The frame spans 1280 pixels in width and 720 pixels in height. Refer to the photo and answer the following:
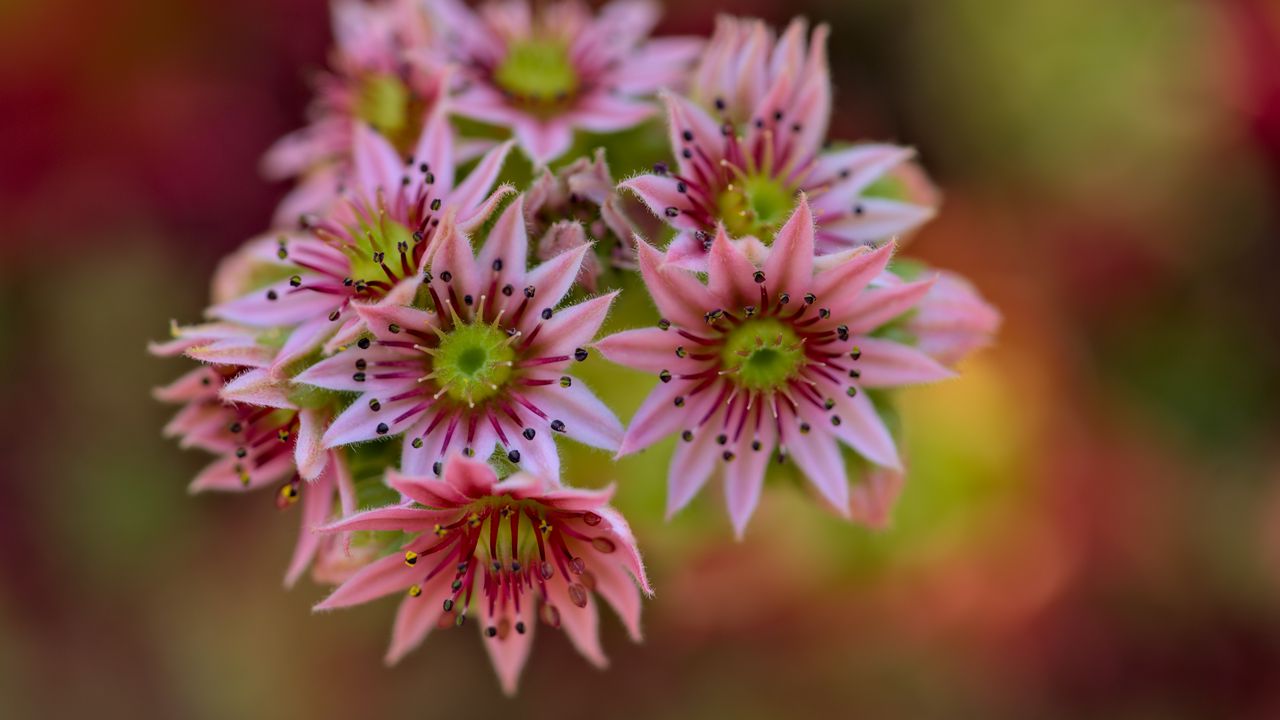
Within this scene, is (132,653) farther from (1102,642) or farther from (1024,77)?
(1024,77)

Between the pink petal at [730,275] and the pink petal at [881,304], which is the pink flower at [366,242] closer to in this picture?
the pink petal at [730,275]

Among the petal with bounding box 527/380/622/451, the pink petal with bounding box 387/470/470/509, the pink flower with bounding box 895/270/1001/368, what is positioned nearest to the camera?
the pink petal with bounding box 387/470/470/509

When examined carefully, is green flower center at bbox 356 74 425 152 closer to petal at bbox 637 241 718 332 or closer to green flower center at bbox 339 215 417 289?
green flower center at bbox 339 215 417 289

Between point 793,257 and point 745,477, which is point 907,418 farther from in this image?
point 793,257

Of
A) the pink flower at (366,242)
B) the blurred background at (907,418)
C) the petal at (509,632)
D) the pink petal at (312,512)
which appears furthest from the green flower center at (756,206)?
the blurred background at (907,418)

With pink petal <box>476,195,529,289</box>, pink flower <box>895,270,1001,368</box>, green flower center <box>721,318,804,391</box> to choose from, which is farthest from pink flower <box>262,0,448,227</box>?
pink flower <box>895,270,1001,368</box>
